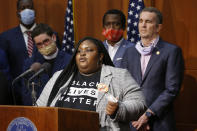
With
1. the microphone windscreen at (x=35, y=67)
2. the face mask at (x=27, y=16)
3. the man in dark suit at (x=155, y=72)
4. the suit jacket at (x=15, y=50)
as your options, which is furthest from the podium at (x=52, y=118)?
the face mask at (x=27, y=16)

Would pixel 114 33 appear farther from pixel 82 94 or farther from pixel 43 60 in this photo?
pixel 82 94

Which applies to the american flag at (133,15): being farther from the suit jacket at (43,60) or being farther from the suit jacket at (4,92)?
the suit jacket at (4,92)

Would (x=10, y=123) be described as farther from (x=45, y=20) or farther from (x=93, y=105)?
(x=45, y=20)

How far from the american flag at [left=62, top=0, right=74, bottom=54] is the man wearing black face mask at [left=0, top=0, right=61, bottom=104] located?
58 centimetres

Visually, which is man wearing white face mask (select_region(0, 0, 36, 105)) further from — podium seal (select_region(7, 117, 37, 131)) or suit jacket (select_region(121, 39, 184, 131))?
podium seal (select_region(7, 117, 37, 131))

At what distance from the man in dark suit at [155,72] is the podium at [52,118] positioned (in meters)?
1.45

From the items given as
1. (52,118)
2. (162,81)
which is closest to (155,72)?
(162,81)

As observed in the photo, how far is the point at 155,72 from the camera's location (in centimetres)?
416

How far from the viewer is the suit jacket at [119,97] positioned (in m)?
3.07

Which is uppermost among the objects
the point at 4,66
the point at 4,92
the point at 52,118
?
the point at 52,118

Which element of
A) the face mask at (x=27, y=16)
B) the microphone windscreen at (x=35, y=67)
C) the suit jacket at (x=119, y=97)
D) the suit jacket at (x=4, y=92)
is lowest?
the suit jacket at (x=4, y=92)

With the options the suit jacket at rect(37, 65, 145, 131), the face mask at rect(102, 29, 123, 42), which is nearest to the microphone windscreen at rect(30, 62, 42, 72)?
the suit jacket at rect(37, 65, 145, 131)

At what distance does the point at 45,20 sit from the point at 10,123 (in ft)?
13.0

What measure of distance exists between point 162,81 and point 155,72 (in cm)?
12
